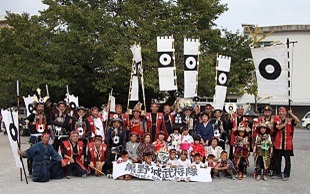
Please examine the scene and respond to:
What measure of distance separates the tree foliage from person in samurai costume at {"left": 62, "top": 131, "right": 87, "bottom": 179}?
31.7 feet

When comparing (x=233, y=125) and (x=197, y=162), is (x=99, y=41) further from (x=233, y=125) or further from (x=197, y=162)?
(x=197, y=162)

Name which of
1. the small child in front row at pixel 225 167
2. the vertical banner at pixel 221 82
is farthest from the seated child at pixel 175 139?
the vertical banner at pixel 221 82

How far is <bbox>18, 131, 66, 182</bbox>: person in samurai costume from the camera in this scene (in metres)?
8.58

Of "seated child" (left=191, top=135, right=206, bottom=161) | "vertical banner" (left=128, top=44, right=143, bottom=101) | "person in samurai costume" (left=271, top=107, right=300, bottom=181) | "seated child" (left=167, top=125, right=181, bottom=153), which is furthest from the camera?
"vertical banner" (left=128, top=44, right=143, bottom=101)

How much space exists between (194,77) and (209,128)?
1.86 m

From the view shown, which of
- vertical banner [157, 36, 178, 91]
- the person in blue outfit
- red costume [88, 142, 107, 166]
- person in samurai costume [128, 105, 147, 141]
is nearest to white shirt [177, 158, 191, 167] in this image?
the person in blue outfit

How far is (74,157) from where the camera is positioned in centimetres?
930

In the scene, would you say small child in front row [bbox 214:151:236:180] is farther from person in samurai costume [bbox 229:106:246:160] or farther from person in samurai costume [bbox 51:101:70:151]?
person in samurai costume [bbox 51:101:70:151]

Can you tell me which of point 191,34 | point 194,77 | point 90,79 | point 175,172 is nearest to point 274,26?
point 191,34

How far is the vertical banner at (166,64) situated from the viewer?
37.0 ft

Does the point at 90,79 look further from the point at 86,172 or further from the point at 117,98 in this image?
the point at 86,172

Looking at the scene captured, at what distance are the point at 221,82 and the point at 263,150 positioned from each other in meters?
2.84

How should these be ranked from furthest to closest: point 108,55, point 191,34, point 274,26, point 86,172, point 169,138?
point 274,26
point 191,34
point 108,55
point 169,138
point 86,172

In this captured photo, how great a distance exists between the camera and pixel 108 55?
775 inches
